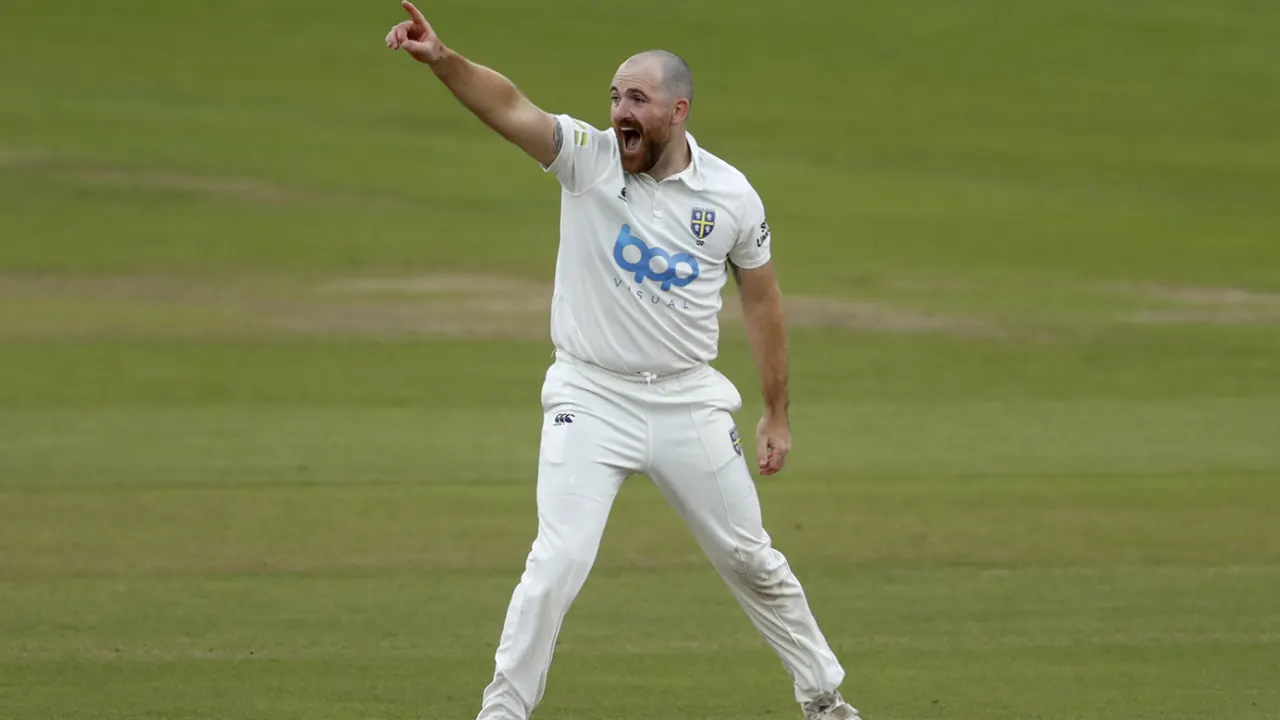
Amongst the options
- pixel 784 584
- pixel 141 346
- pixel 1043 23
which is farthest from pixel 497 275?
pixel 1043 23

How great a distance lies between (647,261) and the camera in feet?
22.7

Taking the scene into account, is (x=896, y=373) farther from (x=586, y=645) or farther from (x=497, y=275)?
(x=586, y=645)

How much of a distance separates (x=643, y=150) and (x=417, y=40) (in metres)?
0.88

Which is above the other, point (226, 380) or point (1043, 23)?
point (1043, 23)

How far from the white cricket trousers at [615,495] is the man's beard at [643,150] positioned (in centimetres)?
73

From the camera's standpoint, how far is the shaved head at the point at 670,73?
22.3 ft

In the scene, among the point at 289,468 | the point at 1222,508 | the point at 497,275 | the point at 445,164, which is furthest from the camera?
the point at 445,164

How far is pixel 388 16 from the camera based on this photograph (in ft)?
118

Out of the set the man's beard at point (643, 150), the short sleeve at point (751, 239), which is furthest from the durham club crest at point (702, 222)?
the man's beard at point (643, 150)

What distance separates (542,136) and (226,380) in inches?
399

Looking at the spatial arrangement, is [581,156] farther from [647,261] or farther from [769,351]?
[769,351]

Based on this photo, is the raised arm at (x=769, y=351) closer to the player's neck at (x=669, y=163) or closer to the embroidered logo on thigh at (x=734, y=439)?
the embroidered logo on thigh at (x=734, y=439)

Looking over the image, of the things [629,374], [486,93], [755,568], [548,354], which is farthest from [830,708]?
[548,354]

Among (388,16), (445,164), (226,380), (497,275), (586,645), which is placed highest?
(388,16)
